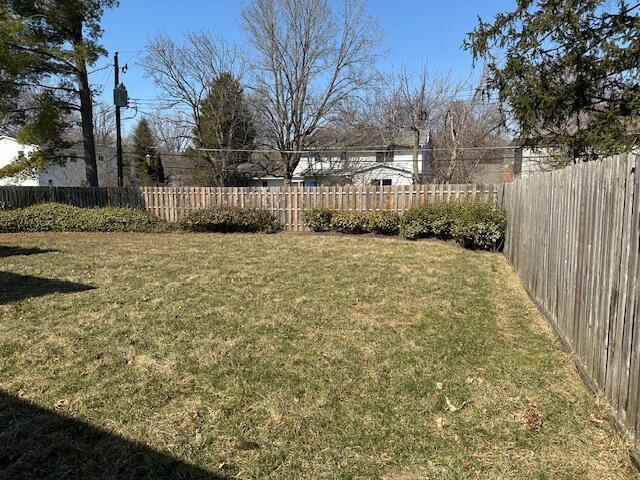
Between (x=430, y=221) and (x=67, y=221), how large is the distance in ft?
36.7

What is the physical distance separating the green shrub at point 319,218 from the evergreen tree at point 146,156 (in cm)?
1921

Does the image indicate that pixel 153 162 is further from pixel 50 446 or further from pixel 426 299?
pixel 50 446

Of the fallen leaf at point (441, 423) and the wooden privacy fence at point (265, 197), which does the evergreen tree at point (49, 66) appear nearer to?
the wooden privacy fence at point (265, 197)

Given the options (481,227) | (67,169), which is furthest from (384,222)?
(67,169)

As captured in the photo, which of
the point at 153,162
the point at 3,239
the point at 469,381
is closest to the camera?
the point at 469,381

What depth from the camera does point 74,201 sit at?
1619cm

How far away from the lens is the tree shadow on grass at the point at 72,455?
225 cm

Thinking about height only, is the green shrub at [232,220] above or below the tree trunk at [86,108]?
below

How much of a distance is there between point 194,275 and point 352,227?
6.30 meters

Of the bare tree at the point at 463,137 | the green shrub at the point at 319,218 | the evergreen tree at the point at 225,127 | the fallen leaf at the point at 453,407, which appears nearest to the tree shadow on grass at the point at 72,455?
the fallen leaf at the point at 453,407

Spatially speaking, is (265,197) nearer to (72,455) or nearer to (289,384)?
(289,384)

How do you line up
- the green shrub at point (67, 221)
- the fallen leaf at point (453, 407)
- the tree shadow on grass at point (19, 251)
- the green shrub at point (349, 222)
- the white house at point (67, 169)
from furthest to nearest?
the white house at point (67, 169) < the green shrub at point (67, 221) < the green shrub at point (349, 222) < the tree shadow on grass at point (19, 251) < the fallen leaf at point (453, 407)

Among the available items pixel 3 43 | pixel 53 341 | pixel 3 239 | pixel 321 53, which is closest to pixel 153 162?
pixel 321 53

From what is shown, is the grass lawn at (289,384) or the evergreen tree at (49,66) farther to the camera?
the evergreen tree at (49,66)
